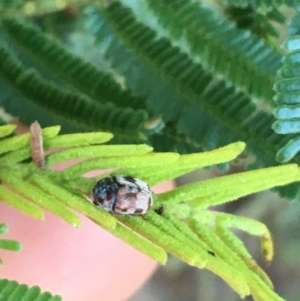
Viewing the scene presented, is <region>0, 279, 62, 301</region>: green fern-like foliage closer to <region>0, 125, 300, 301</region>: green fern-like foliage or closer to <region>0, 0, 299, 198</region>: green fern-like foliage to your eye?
<region>0, 125, 300, 301</region>: green fern-like foliage

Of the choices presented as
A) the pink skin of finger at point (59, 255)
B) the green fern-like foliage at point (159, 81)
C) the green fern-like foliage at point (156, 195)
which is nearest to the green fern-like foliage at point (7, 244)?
the green fern-like foliage at point (156, 195)

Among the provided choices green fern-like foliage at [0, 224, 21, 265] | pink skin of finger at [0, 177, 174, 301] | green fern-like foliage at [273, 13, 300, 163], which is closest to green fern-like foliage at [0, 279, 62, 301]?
green fern-like foliage at [0, 224, 21, 265]

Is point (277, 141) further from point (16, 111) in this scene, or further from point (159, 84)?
point (16, 111)

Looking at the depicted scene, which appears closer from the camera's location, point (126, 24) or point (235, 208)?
point (126, 24)

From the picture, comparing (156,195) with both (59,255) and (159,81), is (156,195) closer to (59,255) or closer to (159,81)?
(159,81)

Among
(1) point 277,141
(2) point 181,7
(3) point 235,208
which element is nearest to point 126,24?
(2) point 181,7

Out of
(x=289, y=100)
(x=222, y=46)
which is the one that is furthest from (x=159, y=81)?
(x=289, y=100)
